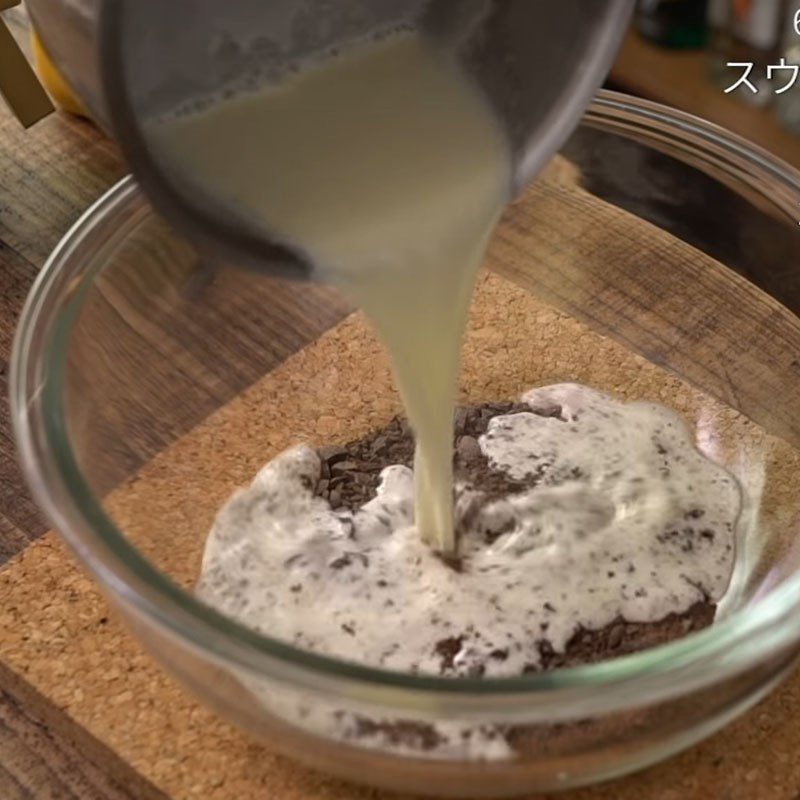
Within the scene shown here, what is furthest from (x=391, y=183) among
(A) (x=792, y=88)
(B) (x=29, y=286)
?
(A) (x=792, y=88)

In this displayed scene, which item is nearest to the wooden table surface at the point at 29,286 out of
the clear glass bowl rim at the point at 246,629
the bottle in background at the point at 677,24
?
the clear glass bowl rim at the point at 246,629

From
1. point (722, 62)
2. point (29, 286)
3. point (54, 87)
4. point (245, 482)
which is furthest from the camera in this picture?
point (722, 62)

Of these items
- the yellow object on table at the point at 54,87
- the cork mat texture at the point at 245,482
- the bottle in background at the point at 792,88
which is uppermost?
the yellow object on table at the point at 54,87

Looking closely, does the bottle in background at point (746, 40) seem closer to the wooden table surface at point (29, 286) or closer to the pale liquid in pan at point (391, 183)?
the wooden table surface at point (29, 286)

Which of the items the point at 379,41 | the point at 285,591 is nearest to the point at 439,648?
the point at 285,591

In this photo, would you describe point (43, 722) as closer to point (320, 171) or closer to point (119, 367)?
point (119, 367)

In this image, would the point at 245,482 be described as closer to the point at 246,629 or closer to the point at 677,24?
the point at 246,629
